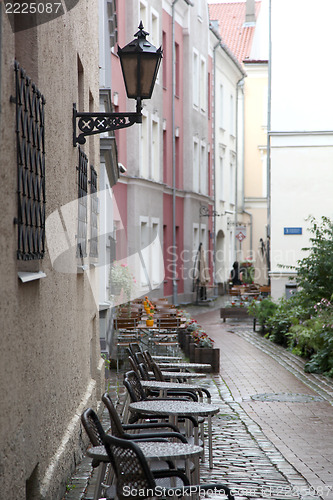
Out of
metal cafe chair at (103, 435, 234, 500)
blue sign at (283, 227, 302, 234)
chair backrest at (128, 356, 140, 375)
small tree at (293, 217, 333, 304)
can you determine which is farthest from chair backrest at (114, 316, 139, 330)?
metal cafe chair at (103, 435, 234, 500)

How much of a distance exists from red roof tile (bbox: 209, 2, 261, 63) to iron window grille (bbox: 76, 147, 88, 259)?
136ft

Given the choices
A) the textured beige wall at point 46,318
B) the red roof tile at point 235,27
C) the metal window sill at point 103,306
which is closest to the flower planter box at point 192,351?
the metal window sill at point 103,306

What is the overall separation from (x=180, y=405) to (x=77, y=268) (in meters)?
1.94

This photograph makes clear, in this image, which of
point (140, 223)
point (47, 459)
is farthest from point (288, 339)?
point (47, 459)

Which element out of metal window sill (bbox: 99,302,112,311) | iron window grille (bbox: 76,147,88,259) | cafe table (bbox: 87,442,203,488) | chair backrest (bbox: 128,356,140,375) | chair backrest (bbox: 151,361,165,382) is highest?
iron window grille (bbox: 76,147,88,259)

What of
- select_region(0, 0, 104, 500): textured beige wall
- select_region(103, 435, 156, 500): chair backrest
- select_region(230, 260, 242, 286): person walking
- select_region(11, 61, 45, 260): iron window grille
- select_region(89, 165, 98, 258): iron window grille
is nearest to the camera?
select_region(103, 435, 156, 500): chair backrest

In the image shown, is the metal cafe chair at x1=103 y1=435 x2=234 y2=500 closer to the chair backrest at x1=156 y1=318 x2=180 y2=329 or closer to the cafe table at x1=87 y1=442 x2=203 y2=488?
the cafe table at x1=87 y1=442 x2=203 y2=488

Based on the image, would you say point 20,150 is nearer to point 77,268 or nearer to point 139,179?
point 77,268

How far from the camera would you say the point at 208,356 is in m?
14.9

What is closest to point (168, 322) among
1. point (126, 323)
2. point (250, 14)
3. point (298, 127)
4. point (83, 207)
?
point (126, 323)

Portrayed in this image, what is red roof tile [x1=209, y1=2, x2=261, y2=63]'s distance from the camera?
51.2 metres

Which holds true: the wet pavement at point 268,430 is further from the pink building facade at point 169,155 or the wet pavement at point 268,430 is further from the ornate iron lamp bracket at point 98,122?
the pink building facade at point 169,155

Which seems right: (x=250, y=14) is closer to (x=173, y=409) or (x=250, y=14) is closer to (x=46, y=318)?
(x=173, y=409)

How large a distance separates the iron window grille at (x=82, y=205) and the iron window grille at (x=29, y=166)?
2.62 m
